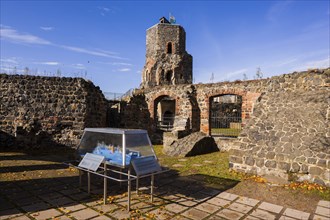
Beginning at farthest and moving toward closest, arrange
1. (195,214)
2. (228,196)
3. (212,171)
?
(212,171) < (228,196) < (195,214)

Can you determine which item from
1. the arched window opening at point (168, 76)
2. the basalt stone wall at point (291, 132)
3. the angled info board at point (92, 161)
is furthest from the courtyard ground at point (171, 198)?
the arched window opening at point (168, 76)

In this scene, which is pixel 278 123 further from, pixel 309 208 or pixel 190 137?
pixel 190 137

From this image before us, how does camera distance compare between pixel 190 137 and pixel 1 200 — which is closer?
pixel 1 200

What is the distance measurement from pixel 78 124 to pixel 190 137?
5.25 meters

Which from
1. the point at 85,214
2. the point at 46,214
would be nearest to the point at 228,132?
the point at 85,214

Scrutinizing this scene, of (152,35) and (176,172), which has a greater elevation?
(152,35)

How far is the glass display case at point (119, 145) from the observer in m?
4.91

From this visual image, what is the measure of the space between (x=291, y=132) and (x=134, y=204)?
17.2 feet

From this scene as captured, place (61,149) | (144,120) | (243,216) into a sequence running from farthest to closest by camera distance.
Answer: (144,120), (61,149), (243,216)

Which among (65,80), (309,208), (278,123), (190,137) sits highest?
(65,80)

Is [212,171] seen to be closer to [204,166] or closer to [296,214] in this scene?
[204,166]

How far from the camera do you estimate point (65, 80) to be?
12.0 meters

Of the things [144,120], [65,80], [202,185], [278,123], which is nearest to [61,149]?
[65,80]

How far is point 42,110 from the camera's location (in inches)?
457
